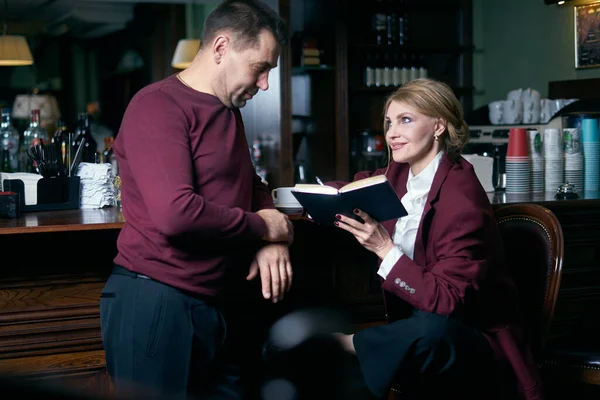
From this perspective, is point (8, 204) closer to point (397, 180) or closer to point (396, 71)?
point (397, 180)

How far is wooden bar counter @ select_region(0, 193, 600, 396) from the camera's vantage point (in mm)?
2188

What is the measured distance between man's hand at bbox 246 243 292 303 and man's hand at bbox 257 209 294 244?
0.03m

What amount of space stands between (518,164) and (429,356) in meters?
1.33

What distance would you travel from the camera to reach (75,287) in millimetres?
2264

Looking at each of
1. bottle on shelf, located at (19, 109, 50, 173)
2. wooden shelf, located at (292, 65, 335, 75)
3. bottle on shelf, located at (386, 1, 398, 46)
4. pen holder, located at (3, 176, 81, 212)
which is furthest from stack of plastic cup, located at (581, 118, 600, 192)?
bottle on shelf, located at (386, 1, 398, 46)

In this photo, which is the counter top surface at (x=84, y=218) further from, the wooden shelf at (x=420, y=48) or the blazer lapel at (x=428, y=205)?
the wooden shelf at (x=420, y=48)

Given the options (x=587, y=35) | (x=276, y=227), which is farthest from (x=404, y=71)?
(x=276, y=227)

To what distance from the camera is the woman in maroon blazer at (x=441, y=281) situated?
188 centimetres

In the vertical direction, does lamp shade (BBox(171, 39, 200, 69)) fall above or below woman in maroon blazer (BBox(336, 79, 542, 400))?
above

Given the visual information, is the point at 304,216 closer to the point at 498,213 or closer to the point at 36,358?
the point at 498,213

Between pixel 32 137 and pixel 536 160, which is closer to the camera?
pixel 536 160

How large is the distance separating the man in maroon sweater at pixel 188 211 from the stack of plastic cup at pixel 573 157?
162cm

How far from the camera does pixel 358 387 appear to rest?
2.27 meters

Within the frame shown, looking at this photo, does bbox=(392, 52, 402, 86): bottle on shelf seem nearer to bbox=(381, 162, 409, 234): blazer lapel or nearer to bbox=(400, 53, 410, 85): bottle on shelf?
bbox=(400, 53, 410, 85): bottle on shelf
